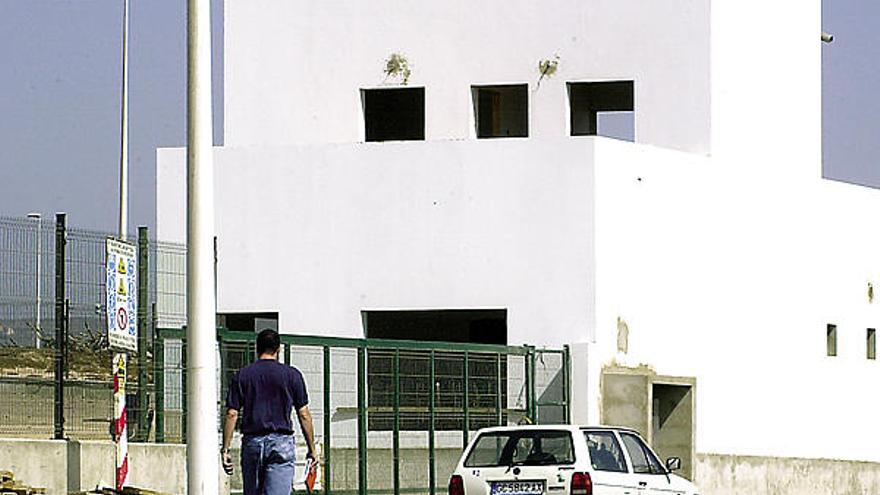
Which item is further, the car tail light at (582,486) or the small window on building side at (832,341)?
the small window on building side at (832,341)

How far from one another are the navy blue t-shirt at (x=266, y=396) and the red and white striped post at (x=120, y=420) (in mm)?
3305

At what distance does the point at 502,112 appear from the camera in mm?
39844

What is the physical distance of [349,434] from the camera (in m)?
27.3

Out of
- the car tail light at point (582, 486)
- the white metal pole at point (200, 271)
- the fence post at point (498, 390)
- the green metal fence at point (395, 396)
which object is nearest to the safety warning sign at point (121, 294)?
the green metal fence at point (395, 396)

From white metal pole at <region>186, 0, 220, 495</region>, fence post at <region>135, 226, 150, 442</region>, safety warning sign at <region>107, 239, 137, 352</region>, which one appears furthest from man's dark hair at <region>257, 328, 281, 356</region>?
fence post at <region>135, 226, 150, 442</region>

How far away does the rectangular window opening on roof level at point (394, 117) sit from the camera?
40.5 m

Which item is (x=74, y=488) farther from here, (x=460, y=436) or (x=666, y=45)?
(x=666, y=45)

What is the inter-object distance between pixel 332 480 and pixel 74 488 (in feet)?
20.4

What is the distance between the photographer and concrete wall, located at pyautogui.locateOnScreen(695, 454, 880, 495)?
112 ft

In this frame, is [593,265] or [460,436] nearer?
[460,436]

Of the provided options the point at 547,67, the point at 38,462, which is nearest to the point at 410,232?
the point at 547,67

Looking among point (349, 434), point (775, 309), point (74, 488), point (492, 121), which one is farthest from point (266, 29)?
point (74, 488)

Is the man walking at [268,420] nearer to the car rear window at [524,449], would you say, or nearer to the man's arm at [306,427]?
the man's arm at [306,427]

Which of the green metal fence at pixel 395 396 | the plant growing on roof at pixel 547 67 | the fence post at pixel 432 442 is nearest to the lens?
the green metal fence at pixel 395 396
